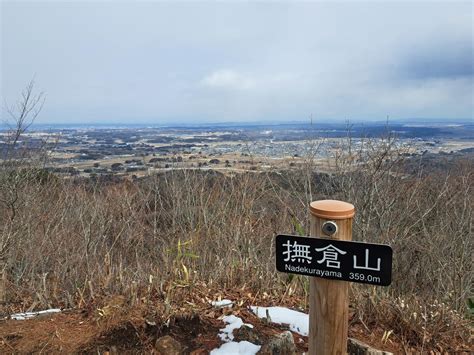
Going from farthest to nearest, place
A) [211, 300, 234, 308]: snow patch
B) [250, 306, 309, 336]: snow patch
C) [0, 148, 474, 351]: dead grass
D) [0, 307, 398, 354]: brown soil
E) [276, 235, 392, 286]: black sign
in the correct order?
1. [0, 148, 474, 351]: dead grass
2. [211, 300, 234, 308]: snow patch
3. [250, 306, 309, 336]: snow patch
4. [0, 307, 398, 354]: brown soil
5. [276, 235, 392, 286]: black sign

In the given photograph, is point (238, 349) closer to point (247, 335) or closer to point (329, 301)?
point (247, 335)

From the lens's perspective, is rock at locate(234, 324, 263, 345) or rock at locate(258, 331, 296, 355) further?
rock at locate(234, 324, 263, 345)

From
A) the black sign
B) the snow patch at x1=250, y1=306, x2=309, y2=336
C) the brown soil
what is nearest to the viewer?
the black sign

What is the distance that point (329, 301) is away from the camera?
174 cm

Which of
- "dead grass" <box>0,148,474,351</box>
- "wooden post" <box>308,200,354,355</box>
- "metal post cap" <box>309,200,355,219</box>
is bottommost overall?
"dead grass" <box>0,148,474,351</box>

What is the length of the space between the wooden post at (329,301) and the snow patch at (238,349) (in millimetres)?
661

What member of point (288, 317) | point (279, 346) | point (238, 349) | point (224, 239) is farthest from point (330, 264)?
point (224, 239)

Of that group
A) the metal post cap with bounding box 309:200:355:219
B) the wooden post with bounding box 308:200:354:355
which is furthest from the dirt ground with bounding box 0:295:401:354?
the metal post cap with bounding box 309:200:355:219

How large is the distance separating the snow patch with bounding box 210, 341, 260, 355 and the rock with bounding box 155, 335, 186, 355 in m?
0.22

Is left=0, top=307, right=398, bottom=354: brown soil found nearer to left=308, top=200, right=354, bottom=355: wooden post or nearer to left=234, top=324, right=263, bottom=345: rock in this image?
left=234, top=324, right=263, bottom=345: rock

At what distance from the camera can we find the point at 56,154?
26.8 ft

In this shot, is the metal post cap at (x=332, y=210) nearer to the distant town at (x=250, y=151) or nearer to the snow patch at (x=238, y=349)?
the snow patch at (x=238, y=349)

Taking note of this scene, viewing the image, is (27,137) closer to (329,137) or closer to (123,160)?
(123,160)

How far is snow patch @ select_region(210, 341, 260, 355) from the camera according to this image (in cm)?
232
